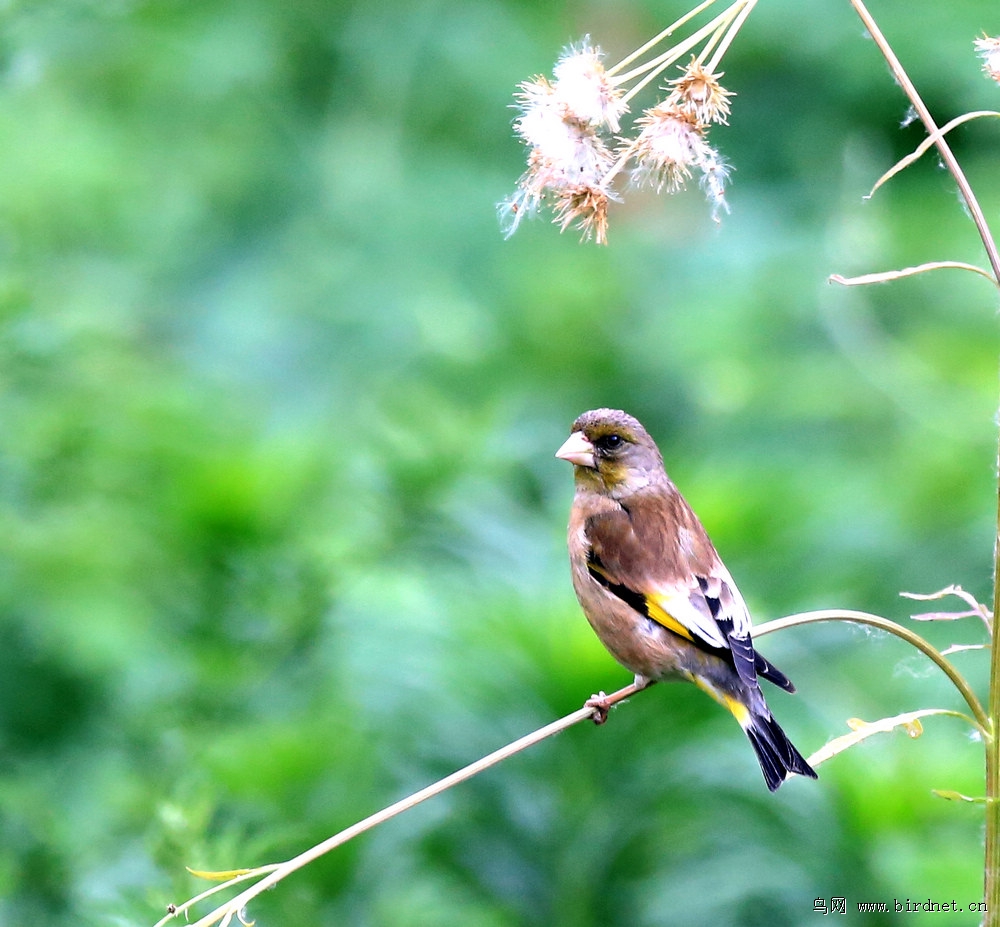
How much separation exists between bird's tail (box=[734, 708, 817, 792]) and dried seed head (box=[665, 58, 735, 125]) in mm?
1030

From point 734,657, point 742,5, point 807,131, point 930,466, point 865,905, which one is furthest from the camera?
point 807,131

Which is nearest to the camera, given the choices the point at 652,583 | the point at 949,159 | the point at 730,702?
the point at 949,159

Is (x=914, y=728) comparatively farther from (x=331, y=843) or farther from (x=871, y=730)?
(x=331, y=843)

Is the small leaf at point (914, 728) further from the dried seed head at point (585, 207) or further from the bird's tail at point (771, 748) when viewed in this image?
the dried seed head at point (585, 207)

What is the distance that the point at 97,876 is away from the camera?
10.0 feet

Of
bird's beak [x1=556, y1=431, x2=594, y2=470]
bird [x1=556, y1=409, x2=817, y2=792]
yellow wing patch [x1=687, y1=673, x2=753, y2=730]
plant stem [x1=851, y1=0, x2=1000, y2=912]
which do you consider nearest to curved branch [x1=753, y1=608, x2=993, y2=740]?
plant stem [x1=851, y1=0, x2=1000, y2=912]

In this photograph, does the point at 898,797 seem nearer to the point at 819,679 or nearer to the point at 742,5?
the point at 819,679

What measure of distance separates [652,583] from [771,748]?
46cm

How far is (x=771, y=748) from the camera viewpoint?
239 cm

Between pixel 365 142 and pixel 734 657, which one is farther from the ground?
pixel 365 142

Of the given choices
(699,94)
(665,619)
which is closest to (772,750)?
(665,619)

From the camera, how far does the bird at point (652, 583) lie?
2568 mm

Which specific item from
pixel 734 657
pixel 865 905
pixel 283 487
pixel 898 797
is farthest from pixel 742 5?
pixel 283 487

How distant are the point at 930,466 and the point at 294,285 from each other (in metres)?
3.06
